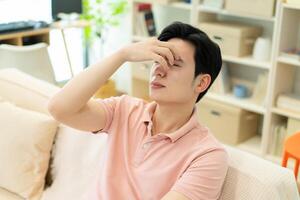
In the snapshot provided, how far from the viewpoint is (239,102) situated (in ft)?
11.2

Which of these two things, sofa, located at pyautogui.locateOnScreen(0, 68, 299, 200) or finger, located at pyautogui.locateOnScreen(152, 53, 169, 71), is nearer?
finger, located at pyautogui.locateOnScreen(152, 53, 169, 71)

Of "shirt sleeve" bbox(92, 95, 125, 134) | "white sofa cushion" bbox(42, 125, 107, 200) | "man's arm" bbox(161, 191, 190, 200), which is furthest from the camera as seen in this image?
"white sofa cushion" bbox(42, 125, 107, 200)

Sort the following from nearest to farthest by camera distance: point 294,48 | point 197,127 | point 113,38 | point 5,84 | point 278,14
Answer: point 197,127 < point 5,84 < point 278,14 < point 294,48 < point 113,38

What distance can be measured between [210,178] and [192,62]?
14.3 inches

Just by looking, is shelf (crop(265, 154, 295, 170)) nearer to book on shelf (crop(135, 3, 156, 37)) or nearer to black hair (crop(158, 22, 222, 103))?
book on shelf (crop(135, 3, 156, 37))

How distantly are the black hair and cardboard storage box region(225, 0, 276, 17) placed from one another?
5.85ft

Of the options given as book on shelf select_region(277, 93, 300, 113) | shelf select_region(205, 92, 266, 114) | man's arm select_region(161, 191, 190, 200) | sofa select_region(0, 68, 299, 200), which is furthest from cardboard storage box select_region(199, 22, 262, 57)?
man's arm select_region(161, 191, 190, 200)

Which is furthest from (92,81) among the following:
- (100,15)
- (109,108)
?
(100,15)

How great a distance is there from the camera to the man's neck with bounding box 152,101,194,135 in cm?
148

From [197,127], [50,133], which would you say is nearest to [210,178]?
[197,127]

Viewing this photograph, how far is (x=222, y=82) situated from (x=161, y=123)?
2.11 metres

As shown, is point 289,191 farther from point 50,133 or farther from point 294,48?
point 294,48

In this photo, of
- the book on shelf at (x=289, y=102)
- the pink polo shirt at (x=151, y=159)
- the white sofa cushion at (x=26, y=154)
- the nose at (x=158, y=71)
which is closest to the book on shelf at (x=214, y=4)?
the book on shelf at (x=289, y=102)

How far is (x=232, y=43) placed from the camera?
3.37 m
